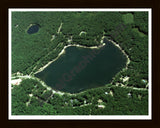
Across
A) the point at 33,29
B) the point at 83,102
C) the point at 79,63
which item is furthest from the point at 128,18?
the point at 83,102

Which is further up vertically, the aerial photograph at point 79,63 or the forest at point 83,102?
the aerial photograph at point 79,63

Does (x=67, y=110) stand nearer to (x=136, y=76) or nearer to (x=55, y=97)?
(x=55, y=97)

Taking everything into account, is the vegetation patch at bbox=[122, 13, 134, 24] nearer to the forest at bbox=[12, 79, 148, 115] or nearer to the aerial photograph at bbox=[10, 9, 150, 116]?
the aerial photograph at bbox=[10, 9, 150, 116]

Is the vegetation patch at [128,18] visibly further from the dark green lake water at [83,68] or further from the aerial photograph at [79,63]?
the dark green lake water at [83,68]

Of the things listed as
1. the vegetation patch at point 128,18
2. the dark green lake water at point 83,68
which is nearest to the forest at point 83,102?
the dark green lake water at point 83,68

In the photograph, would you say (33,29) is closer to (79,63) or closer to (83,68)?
(79,63)

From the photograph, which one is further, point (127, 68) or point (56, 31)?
point (56, 31)

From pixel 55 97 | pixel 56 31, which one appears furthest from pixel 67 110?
pixel 56 31

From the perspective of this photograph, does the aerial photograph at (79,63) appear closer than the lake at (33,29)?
Yes
